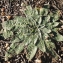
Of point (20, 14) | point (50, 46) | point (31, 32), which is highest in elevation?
point (20, 14)

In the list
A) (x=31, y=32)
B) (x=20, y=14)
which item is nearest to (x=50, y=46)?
(x=31, y=32)

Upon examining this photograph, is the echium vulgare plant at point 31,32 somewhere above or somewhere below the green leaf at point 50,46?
above

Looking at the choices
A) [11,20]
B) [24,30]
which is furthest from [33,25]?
[11,20]

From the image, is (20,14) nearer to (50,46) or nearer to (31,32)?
(31,32)

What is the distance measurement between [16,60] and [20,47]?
206 millimetres

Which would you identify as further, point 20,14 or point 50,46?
point 20,14

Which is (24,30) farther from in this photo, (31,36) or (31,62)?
(31,62)

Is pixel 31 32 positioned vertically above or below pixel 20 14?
below

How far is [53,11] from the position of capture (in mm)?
3080

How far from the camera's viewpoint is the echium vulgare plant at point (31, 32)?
2725 mm

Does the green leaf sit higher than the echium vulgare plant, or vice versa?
the echium vulgare plant

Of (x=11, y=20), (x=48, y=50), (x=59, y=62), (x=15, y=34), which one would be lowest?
(x=59, y=62)

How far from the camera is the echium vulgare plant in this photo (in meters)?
Result: 2.72

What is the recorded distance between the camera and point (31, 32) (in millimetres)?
2775
